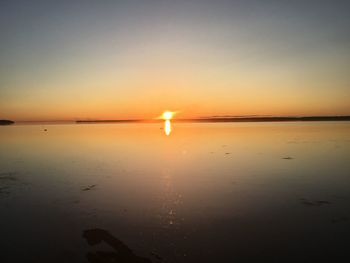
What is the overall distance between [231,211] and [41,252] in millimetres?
7010

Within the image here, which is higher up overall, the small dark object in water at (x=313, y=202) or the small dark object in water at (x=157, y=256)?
the small dark object in water at (x=157, y=256)

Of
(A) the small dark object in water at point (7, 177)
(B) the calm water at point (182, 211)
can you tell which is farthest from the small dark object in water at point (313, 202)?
(A) the small dark object in water at point (7, 177)

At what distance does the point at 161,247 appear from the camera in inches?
321

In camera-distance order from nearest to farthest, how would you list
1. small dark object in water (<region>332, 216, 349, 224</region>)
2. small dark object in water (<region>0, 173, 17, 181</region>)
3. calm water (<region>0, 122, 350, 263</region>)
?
1. calm water (<region>0, 122, 350, 263</region>)
2. small dark object in water (<region>332, 216, 349, 224</region>)
3. small dark object in water (<region>0, 173, 17, 181</region>)

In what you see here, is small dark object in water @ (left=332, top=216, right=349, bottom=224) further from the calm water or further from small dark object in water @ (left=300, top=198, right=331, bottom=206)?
small dark object in water @ (left=300, top=198, right=331, bottom=206)

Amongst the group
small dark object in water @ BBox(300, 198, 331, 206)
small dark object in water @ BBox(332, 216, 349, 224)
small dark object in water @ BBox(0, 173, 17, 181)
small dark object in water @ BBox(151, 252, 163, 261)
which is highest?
small dark object in water @ BBox(0, 173, 17, 181)

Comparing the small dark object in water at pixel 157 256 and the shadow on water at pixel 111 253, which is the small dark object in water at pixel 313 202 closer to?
the small dark object in water at pixel 157 256

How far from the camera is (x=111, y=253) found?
773 cm

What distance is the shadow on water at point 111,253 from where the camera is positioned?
7.37 meters

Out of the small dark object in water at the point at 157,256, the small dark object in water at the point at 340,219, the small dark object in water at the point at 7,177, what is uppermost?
the small dark object in water at the point at 7,177

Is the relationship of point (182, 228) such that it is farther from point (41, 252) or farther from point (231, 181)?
point (231, 181)

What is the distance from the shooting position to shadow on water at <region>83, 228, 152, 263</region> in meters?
7.37

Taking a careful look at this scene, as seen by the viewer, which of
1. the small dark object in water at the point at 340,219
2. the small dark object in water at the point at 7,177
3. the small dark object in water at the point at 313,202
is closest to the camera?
the small dark object in water at the point at 340,219

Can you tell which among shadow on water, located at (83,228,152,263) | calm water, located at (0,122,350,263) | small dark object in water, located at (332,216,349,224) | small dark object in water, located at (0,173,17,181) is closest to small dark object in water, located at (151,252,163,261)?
calm water, located at (0,122,350,263)
